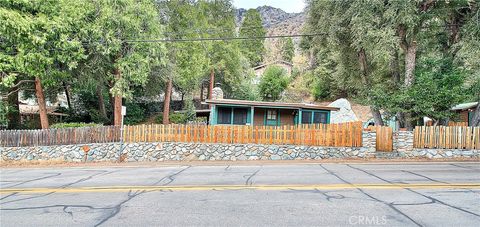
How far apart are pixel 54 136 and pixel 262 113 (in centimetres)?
1253

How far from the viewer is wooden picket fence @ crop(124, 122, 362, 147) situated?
49.8ft

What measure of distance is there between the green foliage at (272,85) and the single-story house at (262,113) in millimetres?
18638

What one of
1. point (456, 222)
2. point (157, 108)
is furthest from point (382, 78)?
point (157, 108)

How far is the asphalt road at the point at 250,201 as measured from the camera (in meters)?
4.96

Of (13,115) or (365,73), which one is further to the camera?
(13,115)

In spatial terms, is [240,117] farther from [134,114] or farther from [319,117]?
[134,114]

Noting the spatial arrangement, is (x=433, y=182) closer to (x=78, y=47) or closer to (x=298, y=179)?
(x=298, y=179)

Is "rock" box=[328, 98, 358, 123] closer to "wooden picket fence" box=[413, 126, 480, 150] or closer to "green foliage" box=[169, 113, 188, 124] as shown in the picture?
"green foliage" box=[169, 113, 188, 124]

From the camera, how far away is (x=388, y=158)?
14758 millimetres

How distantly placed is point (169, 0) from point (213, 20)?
264 inches

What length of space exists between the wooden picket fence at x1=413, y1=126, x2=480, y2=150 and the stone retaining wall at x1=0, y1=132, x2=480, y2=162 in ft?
1.30

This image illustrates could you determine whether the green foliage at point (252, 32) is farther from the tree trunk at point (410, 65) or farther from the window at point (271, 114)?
the tree trunk at point (410, 65)

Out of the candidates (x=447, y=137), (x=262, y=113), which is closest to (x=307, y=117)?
(x=262, y=113)

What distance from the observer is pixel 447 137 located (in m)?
14.5
